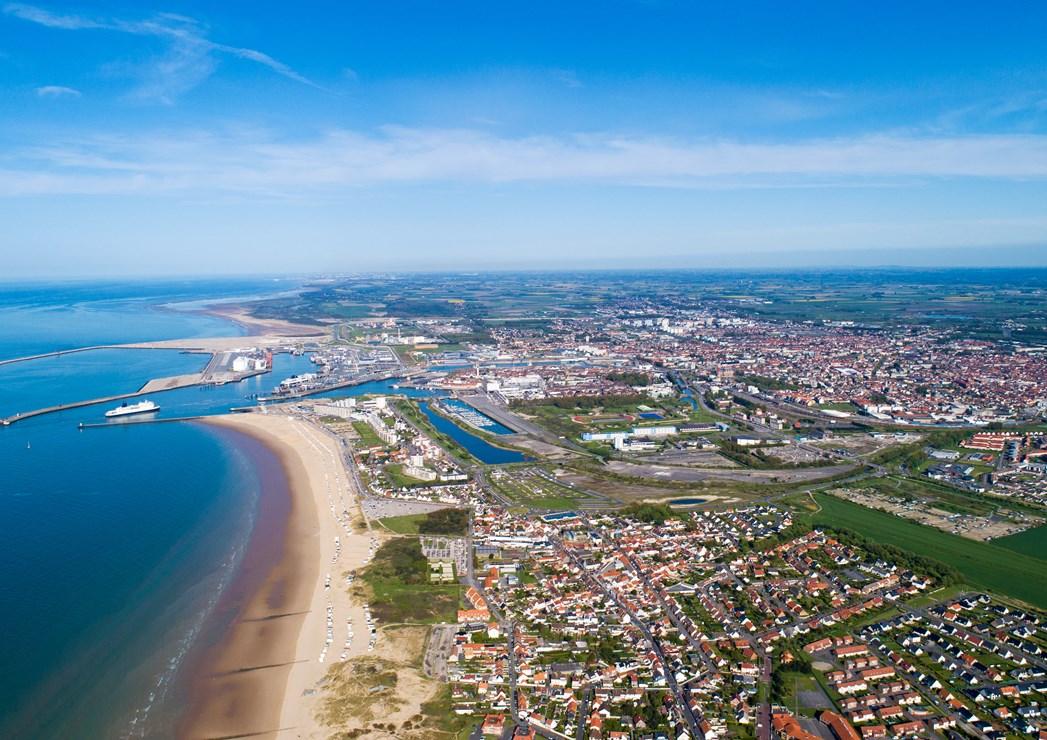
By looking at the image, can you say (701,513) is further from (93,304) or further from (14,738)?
(93,304)

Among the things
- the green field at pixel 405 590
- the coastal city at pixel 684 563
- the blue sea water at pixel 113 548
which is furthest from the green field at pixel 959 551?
the blue sea water at pixel 113 548

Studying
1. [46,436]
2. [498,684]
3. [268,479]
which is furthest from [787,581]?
[46,436]

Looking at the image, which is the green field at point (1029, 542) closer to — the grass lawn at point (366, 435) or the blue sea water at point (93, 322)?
the grass lawn at point (366, 435)

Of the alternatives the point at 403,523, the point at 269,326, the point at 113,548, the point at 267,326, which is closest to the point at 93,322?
the point at 267,326

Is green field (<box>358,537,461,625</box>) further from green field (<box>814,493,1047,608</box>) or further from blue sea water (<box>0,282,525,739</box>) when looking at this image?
green field (<box>814,493,1047,608</box>)

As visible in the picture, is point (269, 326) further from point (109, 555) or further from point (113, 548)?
point (109, 555)

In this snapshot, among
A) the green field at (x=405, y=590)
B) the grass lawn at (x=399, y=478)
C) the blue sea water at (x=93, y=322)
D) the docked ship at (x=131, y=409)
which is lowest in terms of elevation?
the green field at (x=405, y=590)

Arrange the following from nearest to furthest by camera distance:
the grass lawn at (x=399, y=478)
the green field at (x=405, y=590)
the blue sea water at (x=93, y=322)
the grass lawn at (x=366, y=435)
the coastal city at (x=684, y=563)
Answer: the coastal city at (x=684, y=563)
the green field at (x=405, y=590)
the grass lawn at (x=399, y=478)
the grass lawn at (x=366, y=435)
the blue sea water at (x=93, y=322)

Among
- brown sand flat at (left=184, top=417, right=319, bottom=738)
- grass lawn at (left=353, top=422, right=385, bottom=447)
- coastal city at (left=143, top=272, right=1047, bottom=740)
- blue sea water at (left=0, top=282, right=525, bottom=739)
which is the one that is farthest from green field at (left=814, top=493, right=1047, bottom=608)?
grass lawn at (left=353, top=422, right=385, bottom=447)
